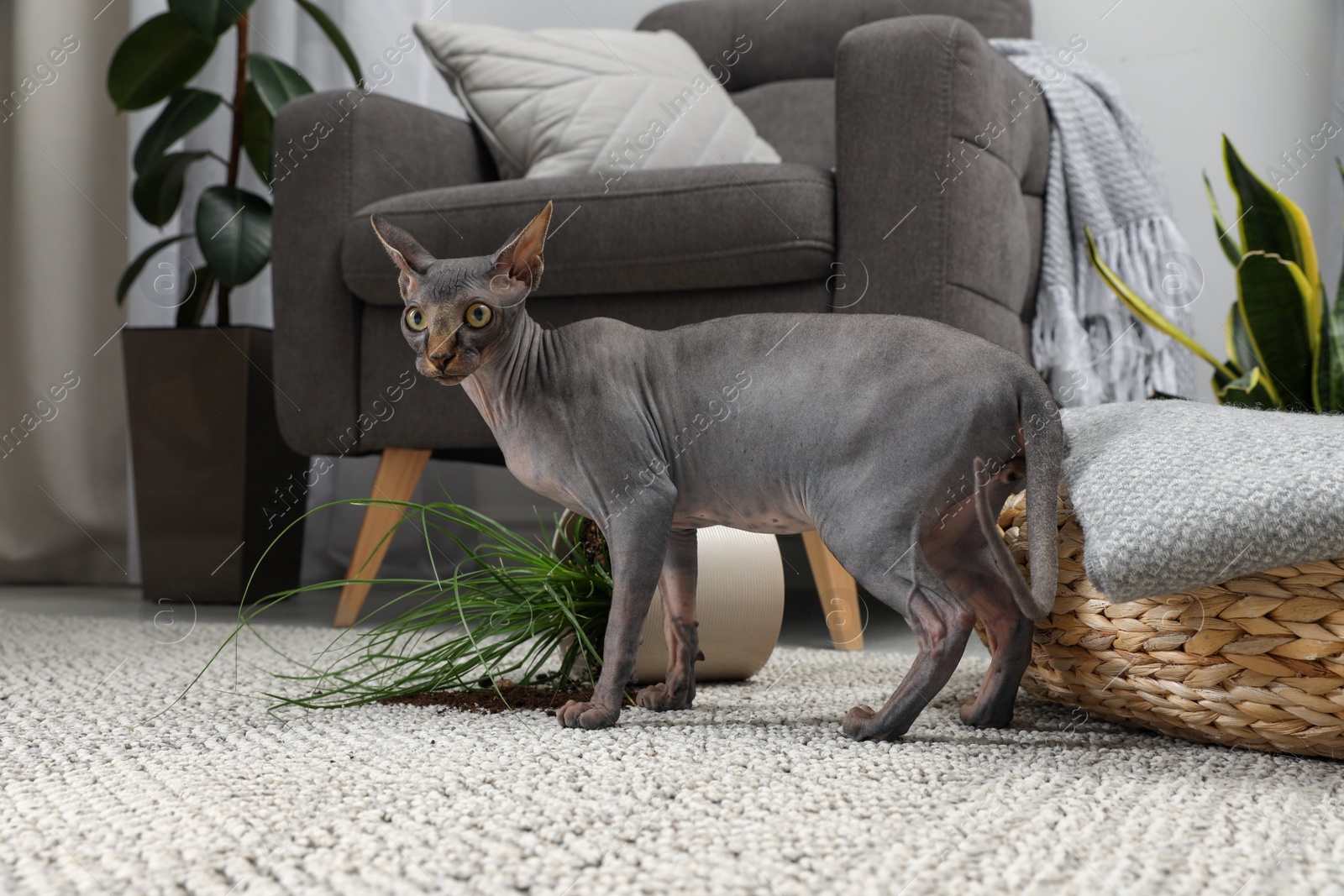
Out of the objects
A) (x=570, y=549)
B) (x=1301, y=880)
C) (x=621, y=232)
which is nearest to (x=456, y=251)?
(x=621, y=232)

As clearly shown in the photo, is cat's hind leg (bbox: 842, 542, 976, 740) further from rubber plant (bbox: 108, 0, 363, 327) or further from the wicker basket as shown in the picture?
rubber plant (bbox: 108, 0, 363, 327)

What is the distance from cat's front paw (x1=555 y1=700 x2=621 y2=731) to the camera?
0.88 m

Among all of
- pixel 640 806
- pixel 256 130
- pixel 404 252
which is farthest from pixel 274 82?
pixel 640 806

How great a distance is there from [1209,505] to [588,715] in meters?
0.51

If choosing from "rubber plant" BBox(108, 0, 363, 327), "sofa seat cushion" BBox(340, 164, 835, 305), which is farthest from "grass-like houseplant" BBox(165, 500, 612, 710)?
"rubber plant" BBox(108, 0, 363, 327)

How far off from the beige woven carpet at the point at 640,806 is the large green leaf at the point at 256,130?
1.56 metres

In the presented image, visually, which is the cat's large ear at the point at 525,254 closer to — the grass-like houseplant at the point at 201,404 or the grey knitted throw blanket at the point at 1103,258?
the grey knitted throw blanket at the point at 1103,258

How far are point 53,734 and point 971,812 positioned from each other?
0.76 meters

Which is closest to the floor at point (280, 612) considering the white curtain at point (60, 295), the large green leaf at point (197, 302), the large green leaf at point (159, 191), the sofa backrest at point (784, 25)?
the white curtain at point (60, 295)

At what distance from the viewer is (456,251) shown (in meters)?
1.61

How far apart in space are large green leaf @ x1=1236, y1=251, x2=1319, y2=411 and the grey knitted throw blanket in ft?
1.46

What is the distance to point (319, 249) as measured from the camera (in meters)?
1.75

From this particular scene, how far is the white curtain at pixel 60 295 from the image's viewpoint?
2629 millimetres

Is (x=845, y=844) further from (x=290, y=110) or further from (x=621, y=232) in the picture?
(x=290, y=110)
